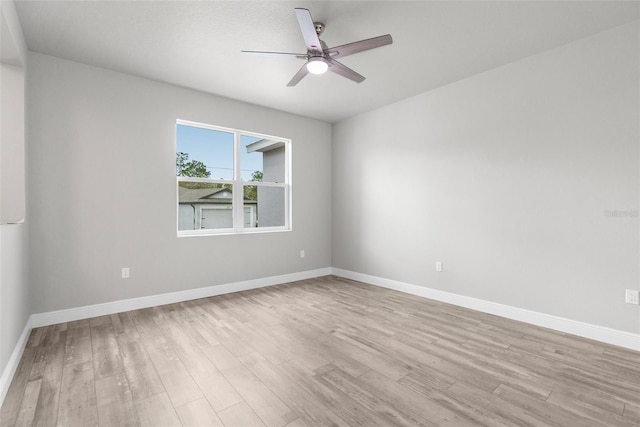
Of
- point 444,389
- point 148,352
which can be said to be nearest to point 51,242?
point 148,352

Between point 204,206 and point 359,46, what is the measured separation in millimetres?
2918

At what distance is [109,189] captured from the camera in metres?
3.36

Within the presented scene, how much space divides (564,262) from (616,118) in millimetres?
1360

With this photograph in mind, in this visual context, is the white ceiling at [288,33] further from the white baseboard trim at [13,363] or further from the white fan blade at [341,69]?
the white baseboard trim at [13,363]

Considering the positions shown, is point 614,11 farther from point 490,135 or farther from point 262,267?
point 262,267

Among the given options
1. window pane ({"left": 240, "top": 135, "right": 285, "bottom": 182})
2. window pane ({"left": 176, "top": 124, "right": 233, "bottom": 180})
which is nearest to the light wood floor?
window pane ({"left": 176, "top": 124, "right": 233, "bottom": 180})

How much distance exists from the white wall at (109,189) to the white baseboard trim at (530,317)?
96.9 inches

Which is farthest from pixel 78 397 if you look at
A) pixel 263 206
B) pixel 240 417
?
pixel 263 206

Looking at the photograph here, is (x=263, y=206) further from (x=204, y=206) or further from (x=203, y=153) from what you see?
(x=203, y=153)

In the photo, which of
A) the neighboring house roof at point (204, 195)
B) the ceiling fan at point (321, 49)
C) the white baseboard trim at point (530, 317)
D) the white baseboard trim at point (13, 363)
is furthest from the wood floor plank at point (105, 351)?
the white baseboard trim at point (530, 317)

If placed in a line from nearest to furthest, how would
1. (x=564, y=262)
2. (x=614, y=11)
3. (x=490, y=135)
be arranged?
1. (x=614, y=11)
2. (x=564, y=262)
3. (x=490, y=135)

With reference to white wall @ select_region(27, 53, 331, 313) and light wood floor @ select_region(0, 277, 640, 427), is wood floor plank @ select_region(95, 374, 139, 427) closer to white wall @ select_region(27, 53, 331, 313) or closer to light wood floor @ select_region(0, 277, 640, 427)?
light wood floor @ select_region(0, 277, 640, 427)

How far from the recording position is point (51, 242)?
10.0 feet

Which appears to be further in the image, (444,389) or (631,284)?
(631,284)
